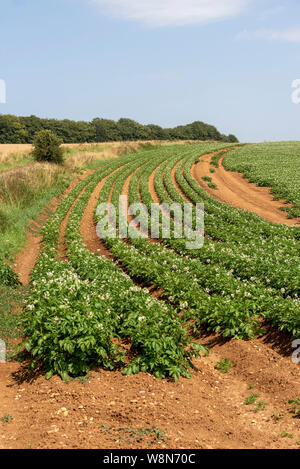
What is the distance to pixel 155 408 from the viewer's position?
633 cm

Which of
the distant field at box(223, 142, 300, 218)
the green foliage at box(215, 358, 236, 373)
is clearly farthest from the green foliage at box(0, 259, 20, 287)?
the distant field at box(223, 142, 300, 218)

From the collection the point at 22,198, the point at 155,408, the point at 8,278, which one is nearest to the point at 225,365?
the point at 155,408

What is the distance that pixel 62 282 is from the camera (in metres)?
9.49

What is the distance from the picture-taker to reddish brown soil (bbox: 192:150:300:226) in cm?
2554

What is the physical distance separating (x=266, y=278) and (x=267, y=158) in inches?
1654

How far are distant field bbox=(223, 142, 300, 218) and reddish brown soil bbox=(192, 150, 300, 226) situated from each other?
0.66 metres

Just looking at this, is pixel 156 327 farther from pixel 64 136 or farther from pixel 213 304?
pixel 64 136

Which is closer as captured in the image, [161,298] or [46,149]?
[161,298]

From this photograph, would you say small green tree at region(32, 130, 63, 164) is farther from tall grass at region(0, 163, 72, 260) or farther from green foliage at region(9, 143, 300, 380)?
green foliage at region(9, 143, 300, 380)

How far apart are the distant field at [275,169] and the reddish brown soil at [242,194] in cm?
66

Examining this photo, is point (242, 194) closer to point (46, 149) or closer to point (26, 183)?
point (26, 183)

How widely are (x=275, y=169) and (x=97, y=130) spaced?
70.2 m

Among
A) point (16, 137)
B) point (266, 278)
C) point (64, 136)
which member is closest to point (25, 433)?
point (266, 278)
